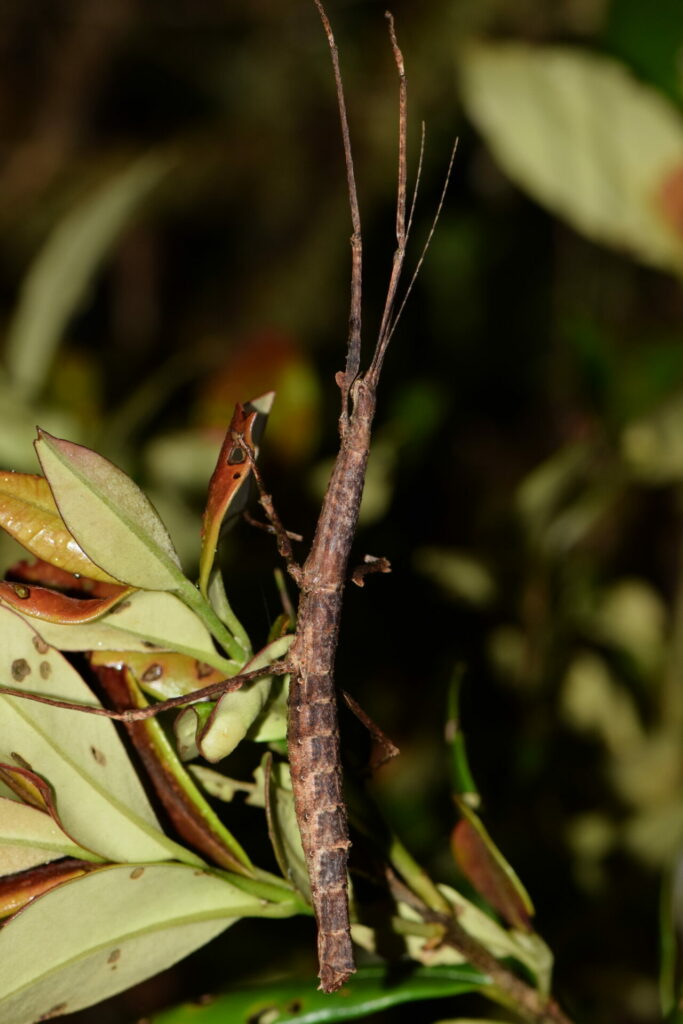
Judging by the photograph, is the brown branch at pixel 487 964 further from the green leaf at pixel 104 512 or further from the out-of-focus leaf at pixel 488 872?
the green leaf at pixel 104 512

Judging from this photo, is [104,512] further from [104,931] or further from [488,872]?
[488,872]

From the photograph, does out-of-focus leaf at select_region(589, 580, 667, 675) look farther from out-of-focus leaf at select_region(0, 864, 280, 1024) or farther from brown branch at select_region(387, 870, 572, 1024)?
out-of-focus leaf at select_region(0, 864, 280, 1024)

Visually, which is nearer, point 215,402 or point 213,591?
point 213,591

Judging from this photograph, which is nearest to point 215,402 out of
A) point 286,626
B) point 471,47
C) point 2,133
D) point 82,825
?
point 471,47

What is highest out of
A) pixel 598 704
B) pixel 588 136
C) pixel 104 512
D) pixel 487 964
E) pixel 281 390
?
pixel 588 136

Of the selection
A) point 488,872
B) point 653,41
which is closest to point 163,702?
point 488,872

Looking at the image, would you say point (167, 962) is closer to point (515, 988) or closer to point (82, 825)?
point (82, 825)

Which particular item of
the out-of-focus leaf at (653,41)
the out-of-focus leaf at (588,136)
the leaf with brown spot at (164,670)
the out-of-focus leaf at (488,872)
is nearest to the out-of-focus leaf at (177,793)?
the leaf with brown spot at (164,670)
